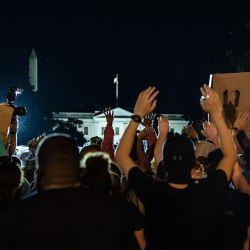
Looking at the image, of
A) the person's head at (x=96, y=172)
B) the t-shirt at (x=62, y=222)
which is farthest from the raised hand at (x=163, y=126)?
the t-shirt at (x=62, y=222)

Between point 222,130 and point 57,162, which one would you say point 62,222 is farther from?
point 222,130

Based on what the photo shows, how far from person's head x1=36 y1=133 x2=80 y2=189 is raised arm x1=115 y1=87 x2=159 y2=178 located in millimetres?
644

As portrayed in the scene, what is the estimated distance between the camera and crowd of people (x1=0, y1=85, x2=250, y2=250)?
295cm

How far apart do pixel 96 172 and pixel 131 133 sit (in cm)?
47

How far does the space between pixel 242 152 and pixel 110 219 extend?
12.1 ft

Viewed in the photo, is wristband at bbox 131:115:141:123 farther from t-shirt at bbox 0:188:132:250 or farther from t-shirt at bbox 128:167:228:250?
t-shirt at bbox 0:188:132:250

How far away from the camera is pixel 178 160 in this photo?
3.66 meters

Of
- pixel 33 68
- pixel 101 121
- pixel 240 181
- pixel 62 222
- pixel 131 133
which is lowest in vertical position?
pixel 101 121

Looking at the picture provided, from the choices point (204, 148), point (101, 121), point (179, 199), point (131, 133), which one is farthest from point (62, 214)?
point (101, 121)

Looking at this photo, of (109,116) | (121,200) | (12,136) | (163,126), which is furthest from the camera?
(12,136)

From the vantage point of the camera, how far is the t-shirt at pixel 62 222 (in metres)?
2.90

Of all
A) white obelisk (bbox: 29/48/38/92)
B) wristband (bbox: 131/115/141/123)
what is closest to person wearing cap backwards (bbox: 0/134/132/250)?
wristband (bbox: 131/115/141/123)

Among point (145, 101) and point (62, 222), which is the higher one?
point (145, 101)

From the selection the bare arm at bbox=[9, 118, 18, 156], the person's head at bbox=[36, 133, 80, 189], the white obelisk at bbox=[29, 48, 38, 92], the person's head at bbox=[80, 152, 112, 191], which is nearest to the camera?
the person's head at bbox=[36, 133, 80, 189]
